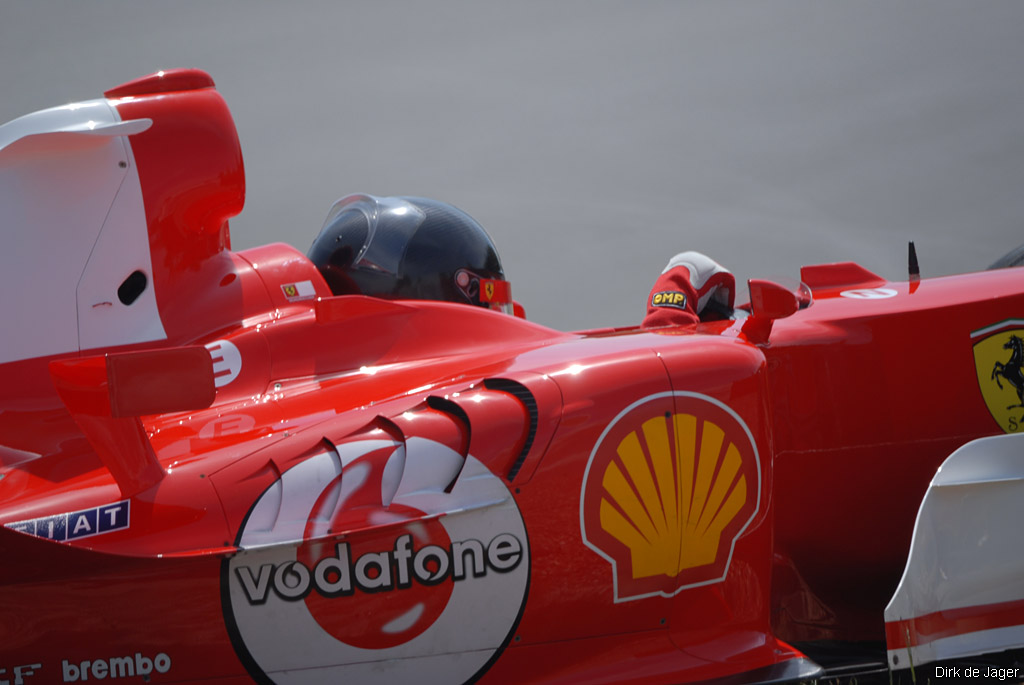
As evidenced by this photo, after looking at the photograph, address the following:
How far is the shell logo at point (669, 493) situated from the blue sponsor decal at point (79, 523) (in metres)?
0.92

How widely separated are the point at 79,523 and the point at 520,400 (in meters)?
0.91

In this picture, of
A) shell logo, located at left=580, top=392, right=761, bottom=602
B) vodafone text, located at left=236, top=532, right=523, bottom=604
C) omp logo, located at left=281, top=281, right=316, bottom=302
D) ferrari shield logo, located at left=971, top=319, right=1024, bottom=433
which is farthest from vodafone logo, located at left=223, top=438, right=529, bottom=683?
ferrari shield logo, located at left=971, top=319, right=1024, bottom=433

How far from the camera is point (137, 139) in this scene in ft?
7.95

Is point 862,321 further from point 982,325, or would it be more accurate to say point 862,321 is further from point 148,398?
point 148,398

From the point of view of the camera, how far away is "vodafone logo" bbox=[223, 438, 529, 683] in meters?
1.85

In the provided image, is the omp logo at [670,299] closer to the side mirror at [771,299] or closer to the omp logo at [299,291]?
the side mirror at [771,299]

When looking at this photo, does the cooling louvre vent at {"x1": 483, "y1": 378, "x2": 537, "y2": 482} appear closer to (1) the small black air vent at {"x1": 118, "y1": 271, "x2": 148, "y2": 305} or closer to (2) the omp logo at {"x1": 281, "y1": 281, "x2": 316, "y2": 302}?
(2) the omp logo at {"x1": 281, "y1": 281, "x2": 316, "y2": 302}

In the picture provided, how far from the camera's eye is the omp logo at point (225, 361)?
2.36m

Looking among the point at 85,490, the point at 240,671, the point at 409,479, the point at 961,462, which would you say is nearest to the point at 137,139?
the point at 85,490

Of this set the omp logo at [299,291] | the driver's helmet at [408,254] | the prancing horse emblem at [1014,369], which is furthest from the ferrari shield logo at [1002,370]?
the omp logo at [299,291]

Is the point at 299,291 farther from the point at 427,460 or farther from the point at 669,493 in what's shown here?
the point at 669,493

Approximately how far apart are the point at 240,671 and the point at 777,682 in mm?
1144

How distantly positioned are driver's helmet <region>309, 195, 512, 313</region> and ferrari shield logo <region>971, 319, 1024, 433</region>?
4.57 ft

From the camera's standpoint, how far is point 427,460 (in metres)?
1.94
